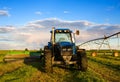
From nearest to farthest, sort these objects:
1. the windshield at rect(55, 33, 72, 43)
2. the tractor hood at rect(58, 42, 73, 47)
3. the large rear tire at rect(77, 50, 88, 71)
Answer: the large rear tire at rect(77, 50, 88, 71)
the tractor hood at rect(58, 42, 73, 47)
the windshield at rect(55, 33, 72, 43)

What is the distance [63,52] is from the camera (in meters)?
16.9

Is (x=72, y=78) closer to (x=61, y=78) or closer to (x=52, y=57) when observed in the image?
(x=61, y=78)

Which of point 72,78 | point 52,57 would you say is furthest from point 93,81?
point 52,57

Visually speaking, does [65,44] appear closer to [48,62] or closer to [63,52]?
[63,52]

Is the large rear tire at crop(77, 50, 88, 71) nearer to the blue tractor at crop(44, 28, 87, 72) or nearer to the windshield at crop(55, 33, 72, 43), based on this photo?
the blue tractor at crop(44, 28, 87, 72)

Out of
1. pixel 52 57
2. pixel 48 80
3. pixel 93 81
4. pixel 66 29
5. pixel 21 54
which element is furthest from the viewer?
pixel 21 54

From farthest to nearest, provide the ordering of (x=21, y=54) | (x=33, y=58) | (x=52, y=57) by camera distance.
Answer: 1. (x=21, y=54)
2. (x=33, y=58)
3. (x=52, y=57)

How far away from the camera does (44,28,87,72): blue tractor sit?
55.3 ft

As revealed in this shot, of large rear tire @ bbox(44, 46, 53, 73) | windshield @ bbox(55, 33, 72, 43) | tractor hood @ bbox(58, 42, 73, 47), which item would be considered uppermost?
windshield @ bbox(55, 33, 72, 43)

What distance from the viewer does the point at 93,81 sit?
1302 centimetres

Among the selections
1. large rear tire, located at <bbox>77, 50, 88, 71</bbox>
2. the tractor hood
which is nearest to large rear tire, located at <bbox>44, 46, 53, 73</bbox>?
the tractor hood

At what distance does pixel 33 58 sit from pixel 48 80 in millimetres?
10614

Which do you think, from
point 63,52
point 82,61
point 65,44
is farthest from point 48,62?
point 82,61

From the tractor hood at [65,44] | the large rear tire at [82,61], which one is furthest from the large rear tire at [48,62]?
the large rear tire at [82,61]
